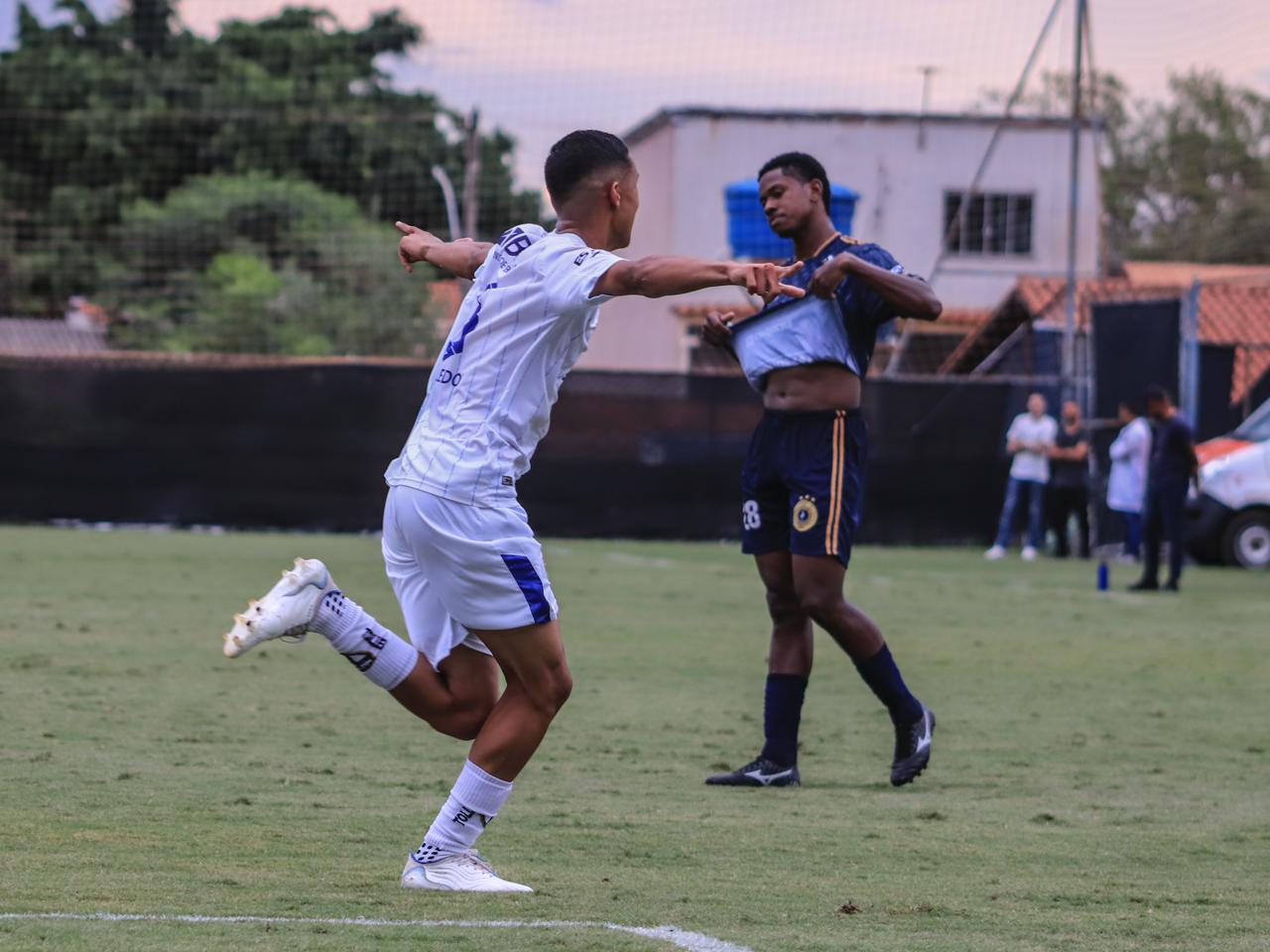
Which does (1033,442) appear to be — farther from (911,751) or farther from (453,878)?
(453,878)

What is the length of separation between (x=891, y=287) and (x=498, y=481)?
2240 mm

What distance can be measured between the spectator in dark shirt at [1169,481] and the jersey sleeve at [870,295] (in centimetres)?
1232

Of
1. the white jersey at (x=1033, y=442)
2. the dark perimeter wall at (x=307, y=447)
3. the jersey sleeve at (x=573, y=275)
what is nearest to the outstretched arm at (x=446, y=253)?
the jersey sleeve at (x=573, y=275)

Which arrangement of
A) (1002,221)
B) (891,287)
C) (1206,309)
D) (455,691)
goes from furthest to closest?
1. (1002,221)
2. (1206,309)
3. (891,287)
4. (455,691)

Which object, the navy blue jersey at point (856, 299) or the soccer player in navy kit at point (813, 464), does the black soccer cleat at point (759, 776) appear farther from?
the navy blue jersey at point (856, 299)

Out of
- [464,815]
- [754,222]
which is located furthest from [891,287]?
[754,222]

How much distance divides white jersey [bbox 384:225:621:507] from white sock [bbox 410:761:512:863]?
2.42ft

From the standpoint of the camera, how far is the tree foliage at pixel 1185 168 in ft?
210

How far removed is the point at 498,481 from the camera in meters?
4.96

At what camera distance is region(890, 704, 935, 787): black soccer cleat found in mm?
7070

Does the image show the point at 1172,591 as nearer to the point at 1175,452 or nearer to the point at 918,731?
the point at 1175,452

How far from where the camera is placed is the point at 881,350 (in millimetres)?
32719

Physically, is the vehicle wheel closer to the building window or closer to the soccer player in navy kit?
the soccer player in navy kit

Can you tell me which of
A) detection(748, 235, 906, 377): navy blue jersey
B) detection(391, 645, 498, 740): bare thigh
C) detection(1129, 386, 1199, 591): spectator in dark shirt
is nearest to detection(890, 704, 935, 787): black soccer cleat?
detection(748, 235, 906, 377): navy blue jersey
